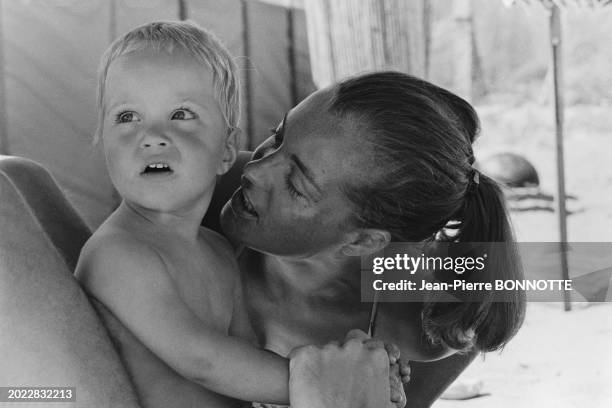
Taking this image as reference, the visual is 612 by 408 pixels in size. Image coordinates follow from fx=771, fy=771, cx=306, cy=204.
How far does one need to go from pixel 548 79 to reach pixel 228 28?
580 millimetres

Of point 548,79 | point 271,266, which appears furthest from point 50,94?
point 548,79

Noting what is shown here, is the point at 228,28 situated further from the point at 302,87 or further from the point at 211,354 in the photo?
the point at 211,354

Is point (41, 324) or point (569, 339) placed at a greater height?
point (41, 324)

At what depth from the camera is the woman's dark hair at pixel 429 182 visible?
21.4 inches

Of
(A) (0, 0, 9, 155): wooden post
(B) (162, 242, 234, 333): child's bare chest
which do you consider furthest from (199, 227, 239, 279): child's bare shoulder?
(A) (0, 0, 9, 155): wooden post

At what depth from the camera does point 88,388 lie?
442 mm

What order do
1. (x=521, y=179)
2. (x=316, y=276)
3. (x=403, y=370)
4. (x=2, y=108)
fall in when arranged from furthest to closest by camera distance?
(x=521, y=179) < (x=2, y=108) < (x=316, y=276) < (x=403, y=370)

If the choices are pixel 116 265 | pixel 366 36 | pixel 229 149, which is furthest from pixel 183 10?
pixel 116 265

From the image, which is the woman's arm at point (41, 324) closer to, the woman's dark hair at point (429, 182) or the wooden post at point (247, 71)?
the woman's dark hair at point (429, 182)

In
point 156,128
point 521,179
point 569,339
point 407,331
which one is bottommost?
point 569,339

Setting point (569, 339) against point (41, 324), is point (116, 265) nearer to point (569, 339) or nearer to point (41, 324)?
point (41, 324)

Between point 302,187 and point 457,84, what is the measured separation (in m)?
0.74

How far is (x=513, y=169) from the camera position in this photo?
1.42 meters

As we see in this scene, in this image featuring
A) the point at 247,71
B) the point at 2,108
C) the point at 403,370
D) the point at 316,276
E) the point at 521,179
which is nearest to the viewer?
the point at 403,370
